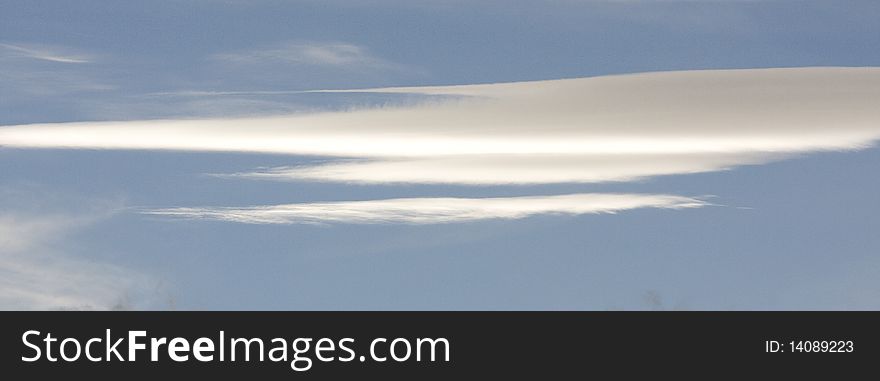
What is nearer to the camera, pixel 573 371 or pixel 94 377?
pixel 94 377

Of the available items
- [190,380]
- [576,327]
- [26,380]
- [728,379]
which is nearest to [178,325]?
[190,380]

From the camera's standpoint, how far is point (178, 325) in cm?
8188

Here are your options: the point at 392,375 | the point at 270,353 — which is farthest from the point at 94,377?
the point at 392,375

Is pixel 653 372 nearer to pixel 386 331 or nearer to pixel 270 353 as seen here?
pixel 386 331

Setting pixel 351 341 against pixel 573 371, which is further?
pixel 573 371

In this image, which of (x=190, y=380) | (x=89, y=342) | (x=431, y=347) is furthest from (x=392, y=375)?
(x=89, y=342)

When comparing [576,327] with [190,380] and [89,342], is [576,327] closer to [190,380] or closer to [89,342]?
[190,380]

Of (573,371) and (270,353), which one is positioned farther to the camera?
(573,371)

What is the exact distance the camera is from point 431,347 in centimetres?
8200

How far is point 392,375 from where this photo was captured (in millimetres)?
83062

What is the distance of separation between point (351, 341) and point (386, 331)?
2.10 metres

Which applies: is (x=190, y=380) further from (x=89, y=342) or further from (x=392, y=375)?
(x=392, y=375)

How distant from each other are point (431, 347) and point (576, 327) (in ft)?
40.0

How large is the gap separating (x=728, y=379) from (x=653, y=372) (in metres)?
4.85
